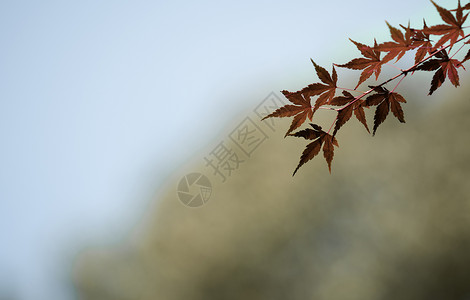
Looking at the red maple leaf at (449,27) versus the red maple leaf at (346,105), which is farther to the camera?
the red maple leaf at (346,105)

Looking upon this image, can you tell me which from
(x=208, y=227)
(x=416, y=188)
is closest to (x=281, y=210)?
(x=208, y=227)

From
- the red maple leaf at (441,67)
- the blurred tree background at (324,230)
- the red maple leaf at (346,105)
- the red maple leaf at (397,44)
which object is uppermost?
the red maple leaf at (397,44)

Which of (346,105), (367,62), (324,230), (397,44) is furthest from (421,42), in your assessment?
(324,230)

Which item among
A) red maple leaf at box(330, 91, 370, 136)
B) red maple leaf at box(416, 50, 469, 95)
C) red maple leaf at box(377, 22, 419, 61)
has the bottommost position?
red maple leaf at box(416, 50, 469, 95)

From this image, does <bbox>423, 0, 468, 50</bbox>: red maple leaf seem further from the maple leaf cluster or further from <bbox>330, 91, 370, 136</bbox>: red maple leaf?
<bbox>330, 91, 370, 136</bbox>: red maple leaf

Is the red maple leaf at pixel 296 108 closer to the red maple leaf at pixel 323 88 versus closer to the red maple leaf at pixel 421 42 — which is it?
the red maple leaf at pixel 323 88

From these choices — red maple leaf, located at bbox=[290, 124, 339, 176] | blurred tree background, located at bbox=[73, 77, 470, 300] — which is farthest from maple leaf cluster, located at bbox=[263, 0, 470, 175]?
blurred tree background, located at bbox=[73, 77, 470, 300]

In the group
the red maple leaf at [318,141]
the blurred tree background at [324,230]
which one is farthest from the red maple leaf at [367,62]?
the blurred tree background at [324,230]

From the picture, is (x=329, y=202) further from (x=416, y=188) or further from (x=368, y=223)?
(x=416, y=188)
